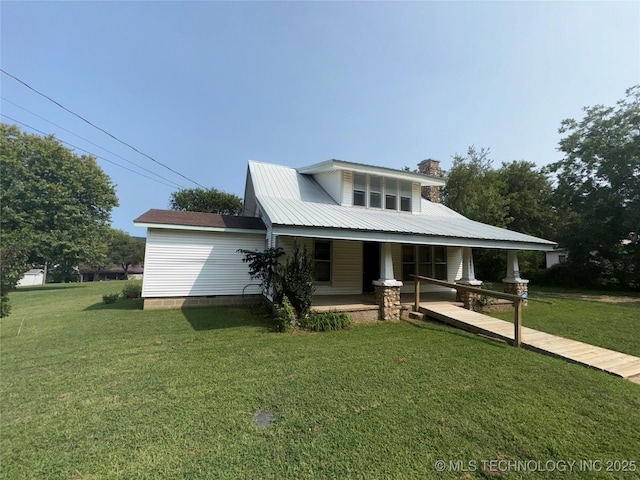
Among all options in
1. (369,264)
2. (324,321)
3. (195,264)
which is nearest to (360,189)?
(369,264)

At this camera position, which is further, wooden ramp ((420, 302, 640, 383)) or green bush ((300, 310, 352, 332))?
green bush ((300, 310, 352, 332))

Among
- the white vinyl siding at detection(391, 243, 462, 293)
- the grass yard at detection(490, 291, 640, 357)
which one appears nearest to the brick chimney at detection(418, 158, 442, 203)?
the white vinyl siding at detection(391, 243, 462, 293)

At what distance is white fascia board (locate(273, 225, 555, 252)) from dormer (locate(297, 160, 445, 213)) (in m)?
3.53

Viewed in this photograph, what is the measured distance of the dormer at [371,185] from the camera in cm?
1044

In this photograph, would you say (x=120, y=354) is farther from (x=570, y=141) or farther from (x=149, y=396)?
(x=570, y=141)

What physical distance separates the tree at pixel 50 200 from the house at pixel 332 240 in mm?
19062

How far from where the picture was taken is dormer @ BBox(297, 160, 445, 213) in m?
10.4

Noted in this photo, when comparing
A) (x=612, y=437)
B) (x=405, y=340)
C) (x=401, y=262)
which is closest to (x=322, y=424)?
(x=612, y=437)

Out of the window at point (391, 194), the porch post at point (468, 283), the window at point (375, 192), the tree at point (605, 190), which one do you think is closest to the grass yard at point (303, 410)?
the porch post at point (468, 283)

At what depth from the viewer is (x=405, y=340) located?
5871mm

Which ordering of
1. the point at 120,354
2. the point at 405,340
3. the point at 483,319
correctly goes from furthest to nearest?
the point at 483,319, the point at 405,340, the point at 120,354

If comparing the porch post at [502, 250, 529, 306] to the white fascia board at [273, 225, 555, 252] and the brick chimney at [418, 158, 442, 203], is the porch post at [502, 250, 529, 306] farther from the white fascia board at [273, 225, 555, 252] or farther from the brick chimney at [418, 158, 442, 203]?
the brick chimney at [418, 158, 442, 203]

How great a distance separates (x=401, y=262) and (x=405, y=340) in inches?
219

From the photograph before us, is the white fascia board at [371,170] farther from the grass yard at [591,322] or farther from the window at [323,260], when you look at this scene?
the grass yard at [591,322]
